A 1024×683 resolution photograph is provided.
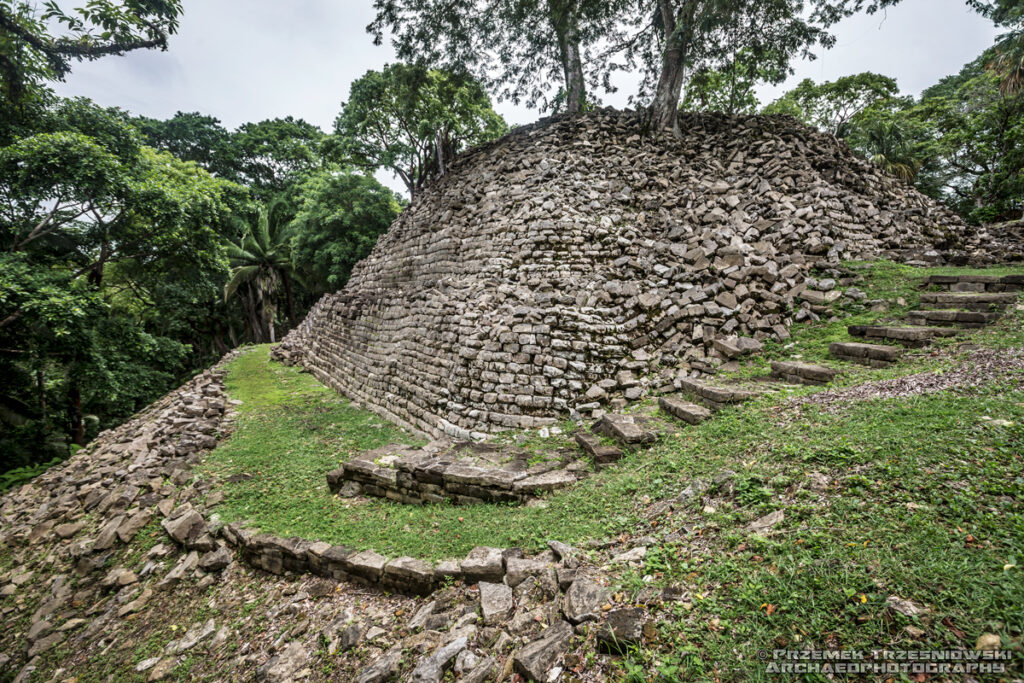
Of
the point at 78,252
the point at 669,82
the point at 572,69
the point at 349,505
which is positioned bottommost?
the point at 349,505

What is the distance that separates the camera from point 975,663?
4.70 feet

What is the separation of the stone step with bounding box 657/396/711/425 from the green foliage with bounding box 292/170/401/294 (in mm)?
14912

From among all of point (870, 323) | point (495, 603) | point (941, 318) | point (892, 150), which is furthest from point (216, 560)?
point (892, 150)

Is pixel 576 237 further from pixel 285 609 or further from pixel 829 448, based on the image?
pixel 285 609

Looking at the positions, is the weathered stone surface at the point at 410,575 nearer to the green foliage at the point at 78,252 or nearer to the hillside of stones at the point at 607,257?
the hillside of stones at the point at 607,257

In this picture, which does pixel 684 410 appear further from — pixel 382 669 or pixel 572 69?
pixel 572 69

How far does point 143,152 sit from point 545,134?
11260 millimetres

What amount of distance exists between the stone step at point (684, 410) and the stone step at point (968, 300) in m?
4.15

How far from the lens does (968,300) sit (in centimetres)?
518

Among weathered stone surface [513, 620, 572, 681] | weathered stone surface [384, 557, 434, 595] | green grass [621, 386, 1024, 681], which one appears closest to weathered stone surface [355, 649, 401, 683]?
weathered stone surface [384, 557, 434, 595]

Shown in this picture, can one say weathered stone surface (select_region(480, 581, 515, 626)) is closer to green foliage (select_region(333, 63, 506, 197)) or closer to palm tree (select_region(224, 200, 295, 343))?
green foliage (select_region(333, 63, 506, 197))

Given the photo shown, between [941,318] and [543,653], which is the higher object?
[941,318]

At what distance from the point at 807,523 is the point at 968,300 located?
5.69 m

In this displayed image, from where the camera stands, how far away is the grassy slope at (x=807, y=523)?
1729mm
